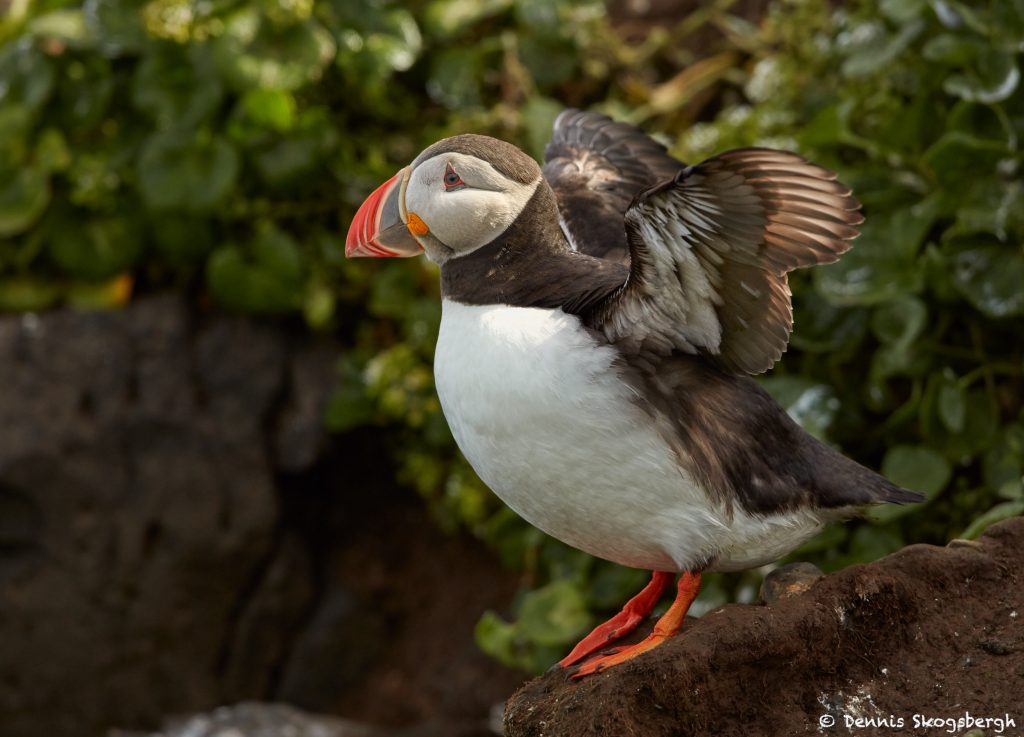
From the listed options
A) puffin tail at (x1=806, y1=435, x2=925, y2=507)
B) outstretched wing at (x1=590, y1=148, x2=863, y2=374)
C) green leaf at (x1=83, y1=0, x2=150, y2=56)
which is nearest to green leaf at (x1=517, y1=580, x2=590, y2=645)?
puffin tail at (x1=806, y1=435, x2=925, y2=507)

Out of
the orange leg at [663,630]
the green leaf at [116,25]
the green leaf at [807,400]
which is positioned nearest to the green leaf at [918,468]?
the green leaf at [807,400]

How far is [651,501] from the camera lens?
120 inches

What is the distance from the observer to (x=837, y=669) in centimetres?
290

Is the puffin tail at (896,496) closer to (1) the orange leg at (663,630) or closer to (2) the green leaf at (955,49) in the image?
(1) the orange leg at (663,630)

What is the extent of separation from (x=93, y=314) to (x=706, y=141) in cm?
307

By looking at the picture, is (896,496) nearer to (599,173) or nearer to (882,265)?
(599,173)

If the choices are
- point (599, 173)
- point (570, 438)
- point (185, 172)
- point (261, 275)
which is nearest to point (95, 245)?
point (185, 172)

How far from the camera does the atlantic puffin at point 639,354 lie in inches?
113

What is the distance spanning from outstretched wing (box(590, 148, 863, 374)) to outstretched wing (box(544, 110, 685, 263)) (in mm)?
683

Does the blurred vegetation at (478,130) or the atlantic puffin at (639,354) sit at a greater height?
the atlantic puffin at (639,354)

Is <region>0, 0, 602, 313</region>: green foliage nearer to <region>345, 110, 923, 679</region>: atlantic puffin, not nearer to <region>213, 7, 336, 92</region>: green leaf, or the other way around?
<region>213, 7, 336, 92</region>: green leaf

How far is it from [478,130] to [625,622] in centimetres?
359

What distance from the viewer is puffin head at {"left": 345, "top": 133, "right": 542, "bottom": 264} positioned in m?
3.15

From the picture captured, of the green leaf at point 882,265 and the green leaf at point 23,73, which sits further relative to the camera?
the green leaf at point 23,73
